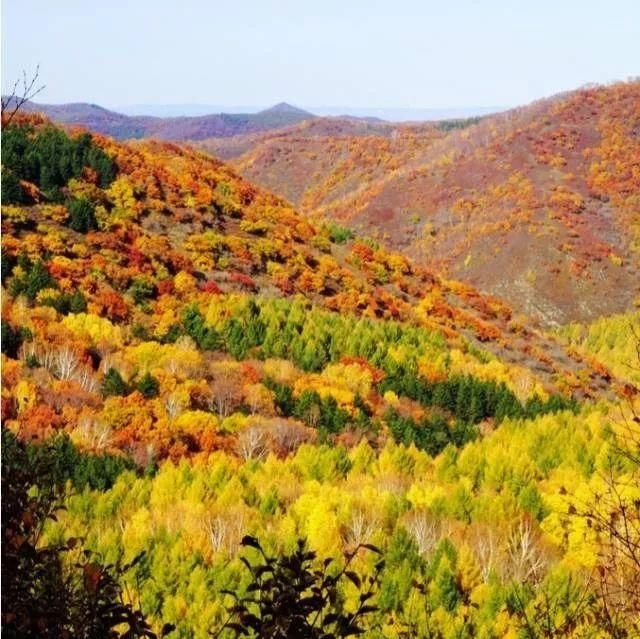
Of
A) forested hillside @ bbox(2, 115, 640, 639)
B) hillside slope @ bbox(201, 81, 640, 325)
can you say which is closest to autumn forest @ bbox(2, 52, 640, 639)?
forested hillside @ bbox(2, 115, 640, 639)

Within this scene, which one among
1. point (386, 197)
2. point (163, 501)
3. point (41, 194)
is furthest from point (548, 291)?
Answer: point (163, 501)

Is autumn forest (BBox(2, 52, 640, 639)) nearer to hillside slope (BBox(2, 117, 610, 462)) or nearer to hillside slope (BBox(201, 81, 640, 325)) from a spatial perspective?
hillside slope (BBox(2, 117, 610, 462))

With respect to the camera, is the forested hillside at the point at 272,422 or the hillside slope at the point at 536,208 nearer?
the forested hillside at the point at 272,422

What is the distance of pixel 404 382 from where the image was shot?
1571 inches

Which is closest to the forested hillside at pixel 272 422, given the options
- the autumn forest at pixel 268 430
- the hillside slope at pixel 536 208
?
the autumn forest at pixel 268 430

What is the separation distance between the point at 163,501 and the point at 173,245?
32112mm

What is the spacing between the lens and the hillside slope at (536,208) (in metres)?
99.3

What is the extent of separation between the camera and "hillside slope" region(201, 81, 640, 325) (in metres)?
99.3

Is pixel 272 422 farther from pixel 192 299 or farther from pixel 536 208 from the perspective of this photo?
pixel 536 208

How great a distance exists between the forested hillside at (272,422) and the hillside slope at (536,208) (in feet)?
126

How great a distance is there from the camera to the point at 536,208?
11706cm

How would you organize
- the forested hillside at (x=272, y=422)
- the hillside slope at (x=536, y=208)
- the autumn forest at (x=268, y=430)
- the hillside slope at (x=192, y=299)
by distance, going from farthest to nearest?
the hillside slope at (x=536, y=208) → the hillside slope at (x=192, y=299) → the forested hillside at (x=272, y=422) → the autumn forest at (x=268, y=430)

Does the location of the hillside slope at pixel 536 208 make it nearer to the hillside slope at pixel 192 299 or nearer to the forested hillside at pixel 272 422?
the hillside slope at pixel 192 299

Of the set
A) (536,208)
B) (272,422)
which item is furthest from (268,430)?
(536,208)
